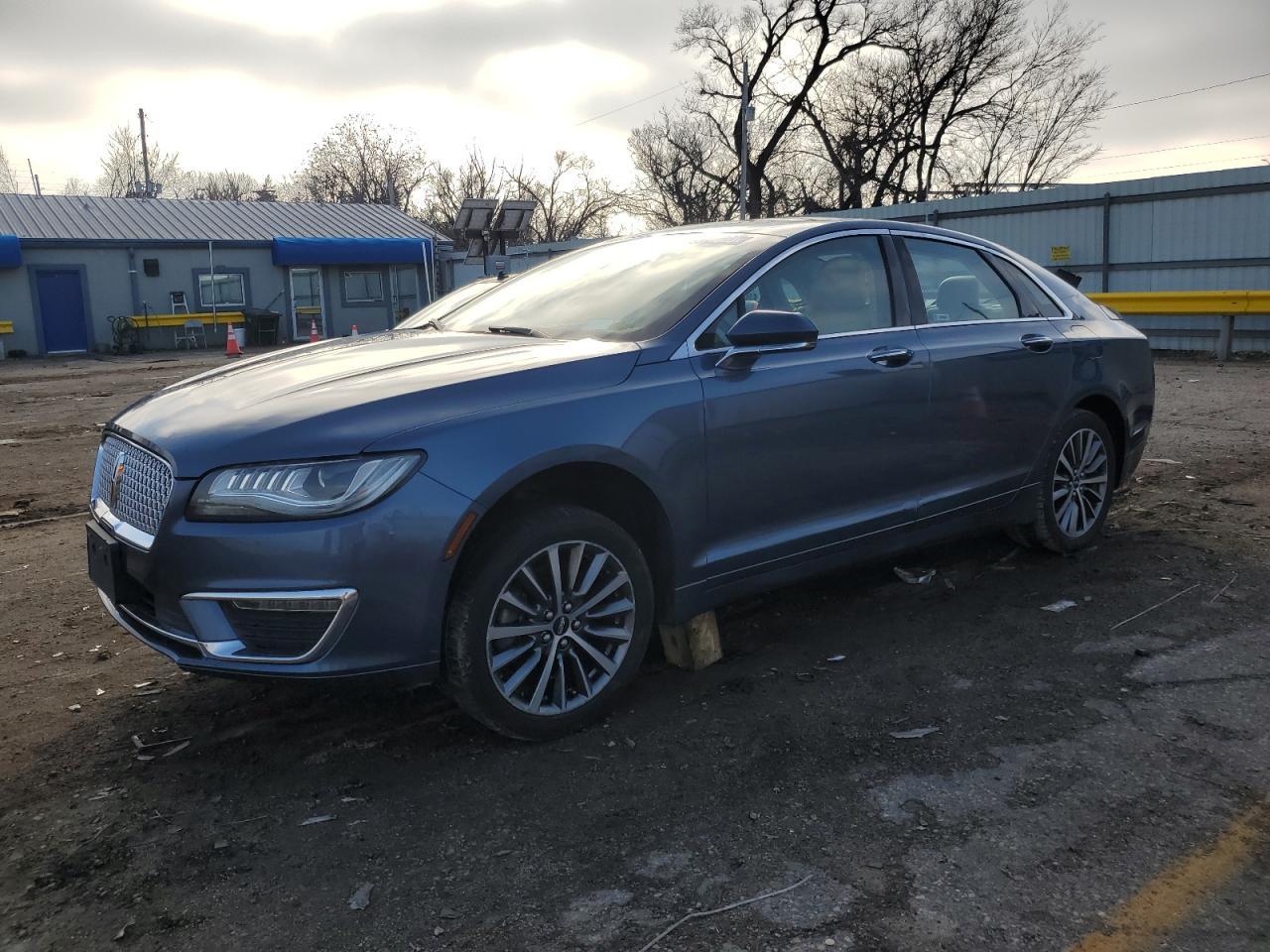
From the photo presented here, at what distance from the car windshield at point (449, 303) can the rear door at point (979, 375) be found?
1939 millimetres

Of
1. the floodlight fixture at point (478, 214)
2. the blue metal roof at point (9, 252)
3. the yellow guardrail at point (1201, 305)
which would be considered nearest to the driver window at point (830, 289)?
the yellow guardrail at point (1201, 305)

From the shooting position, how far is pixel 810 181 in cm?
4125

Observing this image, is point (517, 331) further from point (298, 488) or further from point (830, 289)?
point (298, 488)

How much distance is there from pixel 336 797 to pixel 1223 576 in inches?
162

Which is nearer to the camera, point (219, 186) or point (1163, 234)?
point (1163, 234)

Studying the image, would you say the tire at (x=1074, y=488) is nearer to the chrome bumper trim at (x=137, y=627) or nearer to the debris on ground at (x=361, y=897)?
the debris on ground at (x=361, y=897)

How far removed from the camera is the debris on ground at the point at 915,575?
4.95 m

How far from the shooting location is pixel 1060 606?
14.9ft

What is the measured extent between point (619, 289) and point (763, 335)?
75 cm

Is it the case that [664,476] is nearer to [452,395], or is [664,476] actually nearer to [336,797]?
[452,395]

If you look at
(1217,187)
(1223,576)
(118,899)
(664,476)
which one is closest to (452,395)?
(664,476)

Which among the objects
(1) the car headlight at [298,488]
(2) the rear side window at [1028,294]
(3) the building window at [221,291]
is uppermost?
(3) the building window at [221,291]

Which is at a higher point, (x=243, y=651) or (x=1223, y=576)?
(x=243, y=651)

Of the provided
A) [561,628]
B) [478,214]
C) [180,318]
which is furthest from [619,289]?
[180,318]
